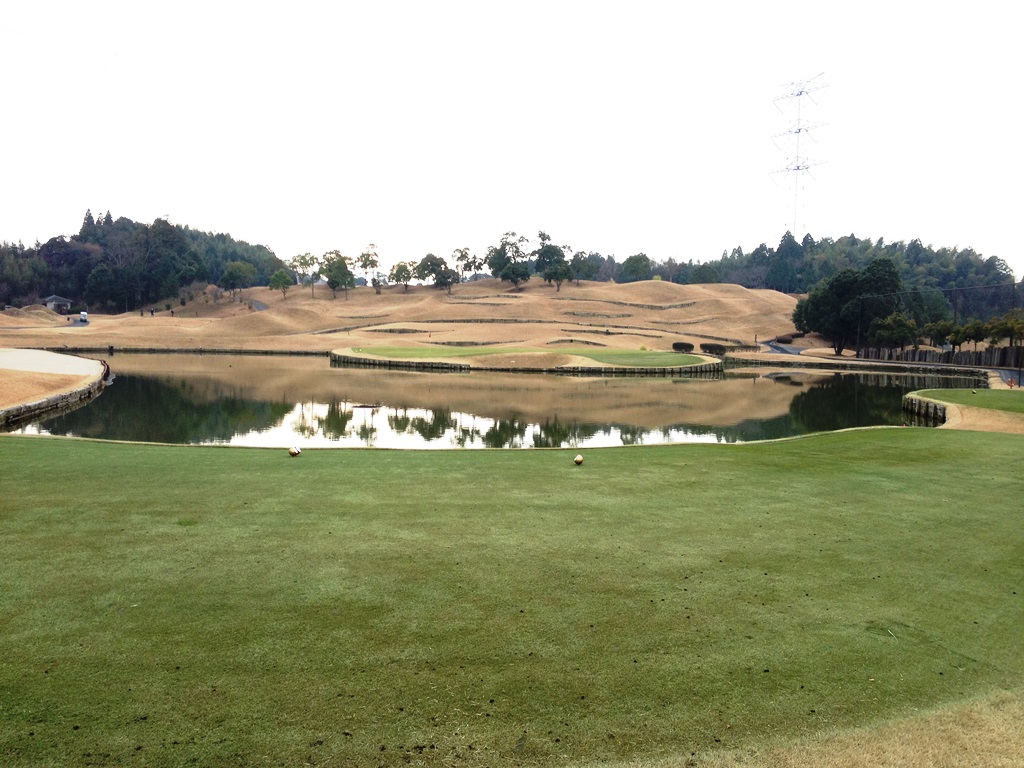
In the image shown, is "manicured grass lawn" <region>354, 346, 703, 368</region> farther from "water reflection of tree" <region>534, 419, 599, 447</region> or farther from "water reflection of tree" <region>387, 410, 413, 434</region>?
"water reflection of tree" <region>534, 419, 599, 447</region>

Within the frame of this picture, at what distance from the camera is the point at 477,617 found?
5.52 meters

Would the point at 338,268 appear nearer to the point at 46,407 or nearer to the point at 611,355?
the point at 611,355

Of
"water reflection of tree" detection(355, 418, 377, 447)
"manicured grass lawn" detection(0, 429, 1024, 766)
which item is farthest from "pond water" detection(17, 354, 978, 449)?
"manicured grass lawn" detection(0, 429, 1024, 766)

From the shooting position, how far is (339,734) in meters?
4.07

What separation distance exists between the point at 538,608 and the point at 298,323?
86.9m

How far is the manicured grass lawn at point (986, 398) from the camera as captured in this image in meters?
Result: 23.8

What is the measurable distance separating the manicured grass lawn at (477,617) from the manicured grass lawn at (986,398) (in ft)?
54.9

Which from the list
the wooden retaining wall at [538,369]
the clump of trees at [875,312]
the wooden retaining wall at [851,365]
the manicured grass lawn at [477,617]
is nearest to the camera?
the manicured grass lawn at [477,617]

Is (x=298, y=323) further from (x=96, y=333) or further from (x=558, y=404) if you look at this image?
(x=558, y=404)

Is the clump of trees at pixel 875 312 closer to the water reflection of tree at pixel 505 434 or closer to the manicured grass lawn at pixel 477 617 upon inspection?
the water reflection of tree at pixel 505 434

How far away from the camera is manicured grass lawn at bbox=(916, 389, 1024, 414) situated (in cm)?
2376

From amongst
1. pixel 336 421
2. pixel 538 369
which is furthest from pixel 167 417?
pixel 538 369

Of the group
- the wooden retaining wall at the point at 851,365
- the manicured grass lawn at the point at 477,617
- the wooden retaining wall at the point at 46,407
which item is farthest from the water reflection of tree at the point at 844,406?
the wooden retaining wall at the point at 46,407

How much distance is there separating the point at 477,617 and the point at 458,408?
71.7 ft
